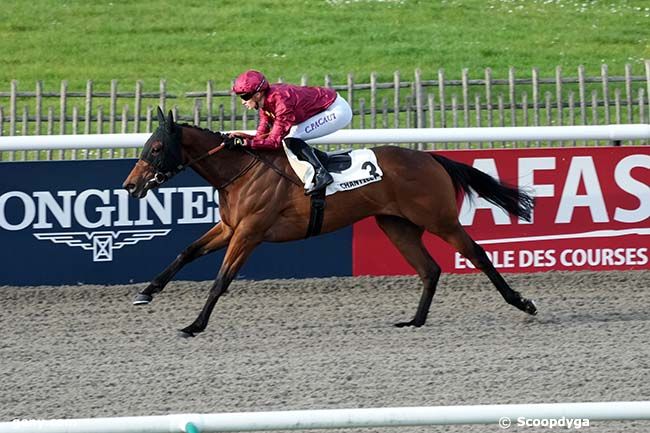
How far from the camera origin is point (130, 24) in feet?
71.2

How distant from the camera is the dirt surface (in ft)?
22.1

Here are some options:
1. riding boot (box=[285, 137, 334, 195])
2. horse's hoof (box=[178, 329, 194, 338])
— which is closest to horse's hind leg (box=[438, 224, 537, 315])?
riding boot (box=[285, 137, 334, 195])

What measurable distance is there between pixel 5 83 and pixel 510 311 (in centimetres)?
1188

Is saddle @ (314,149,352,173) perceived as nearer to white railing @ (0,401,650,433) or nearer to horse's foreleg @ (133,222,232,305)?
horse's foreleg @ (133,222,232,305)

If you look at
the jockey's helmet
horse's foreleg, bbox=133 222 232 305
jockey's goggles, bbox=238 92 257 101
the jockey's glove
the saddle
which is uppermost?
the jockey's helmet

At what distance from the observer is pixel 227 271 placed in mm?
8344

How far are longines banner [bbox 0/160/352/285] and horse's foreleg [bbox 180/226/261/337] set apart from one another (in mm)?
1271

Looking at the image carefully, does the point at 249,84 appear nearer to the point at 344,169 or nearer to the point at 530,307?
the point at 344,169

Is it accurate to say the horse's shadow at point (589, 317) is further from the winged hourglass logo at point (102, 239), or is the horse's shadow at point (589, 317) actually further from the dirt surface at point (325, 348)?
the winged hourglass logo at point (102, 239)

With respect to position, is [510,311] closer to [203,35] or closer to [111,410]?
[111,410]

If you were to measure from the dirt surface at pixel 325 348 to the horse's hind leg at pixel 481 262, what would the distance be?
13 centimetres

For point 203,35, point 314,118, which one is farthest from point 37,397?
point 203,35

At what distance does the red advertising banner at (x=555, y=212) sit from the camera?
9.87m

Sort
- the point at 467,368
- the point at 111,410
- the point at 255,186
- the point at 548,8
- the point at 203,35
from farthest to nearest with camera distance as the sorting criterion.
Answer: the point at 548,8, the point at 203,35, the point at 255,186, the point at 467,368, the point at 111,410
